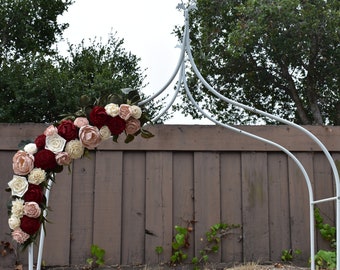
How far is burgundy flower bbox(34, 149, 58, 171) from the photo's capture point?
1767 mm

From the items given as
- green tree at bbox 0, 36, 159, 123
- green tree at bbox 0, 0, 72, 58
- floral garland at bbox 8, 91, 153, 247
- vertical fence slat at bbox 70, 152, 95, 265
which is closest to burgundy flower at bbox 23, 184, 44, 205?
floral garland at bbox 8, 91, 153, 247

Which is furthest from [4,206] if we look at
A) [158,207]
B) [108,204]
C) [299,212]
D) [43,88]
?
[43,88]

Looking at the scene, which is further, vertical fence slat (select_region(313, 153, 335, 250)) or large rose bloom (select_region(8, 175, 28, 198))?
vertical fence slat (select_region(313, 153, 335, 250))

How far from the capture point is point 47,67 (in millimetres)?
6012

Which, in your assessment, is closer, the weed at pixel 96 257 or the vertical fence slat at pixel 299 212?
the weed at pixel 96 257

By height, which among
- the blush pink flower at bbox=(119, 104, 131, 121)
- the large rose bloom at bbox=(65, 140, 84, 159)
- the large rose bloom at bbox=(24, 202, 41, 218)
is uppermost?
the blush pink flower at bbox=(119, 104, 131, 121)

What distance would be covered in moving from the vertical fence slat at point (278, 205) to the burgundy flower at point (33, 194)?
140 cm

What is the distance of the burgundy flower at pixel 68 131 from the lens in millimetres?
1786

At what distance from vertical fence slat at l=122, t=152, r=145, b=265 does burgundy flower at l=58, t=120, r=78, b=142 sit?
2.86ft

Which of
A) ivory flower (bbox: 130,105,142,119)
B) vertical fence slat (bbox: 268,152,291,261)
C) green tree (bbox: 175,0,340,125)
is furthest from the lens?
green tree (bbox: 175,0,340,125)

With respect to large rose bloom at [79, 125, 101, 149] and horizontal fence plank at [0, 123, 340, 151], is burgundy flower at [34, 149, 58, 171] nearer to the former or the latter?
large rose bloom at [79, 125, 101, 149]

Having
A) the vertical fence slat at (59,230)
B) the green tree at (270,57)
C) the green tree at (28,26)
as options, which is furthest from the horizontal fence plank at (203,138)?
the green tree at (28,26)

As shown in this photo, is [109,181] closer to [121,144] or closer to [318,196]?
[121,144]

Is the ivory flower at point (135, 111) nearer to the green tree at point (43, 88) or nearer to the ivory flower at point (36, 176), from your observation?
the ivory flower at point (36, 176)
